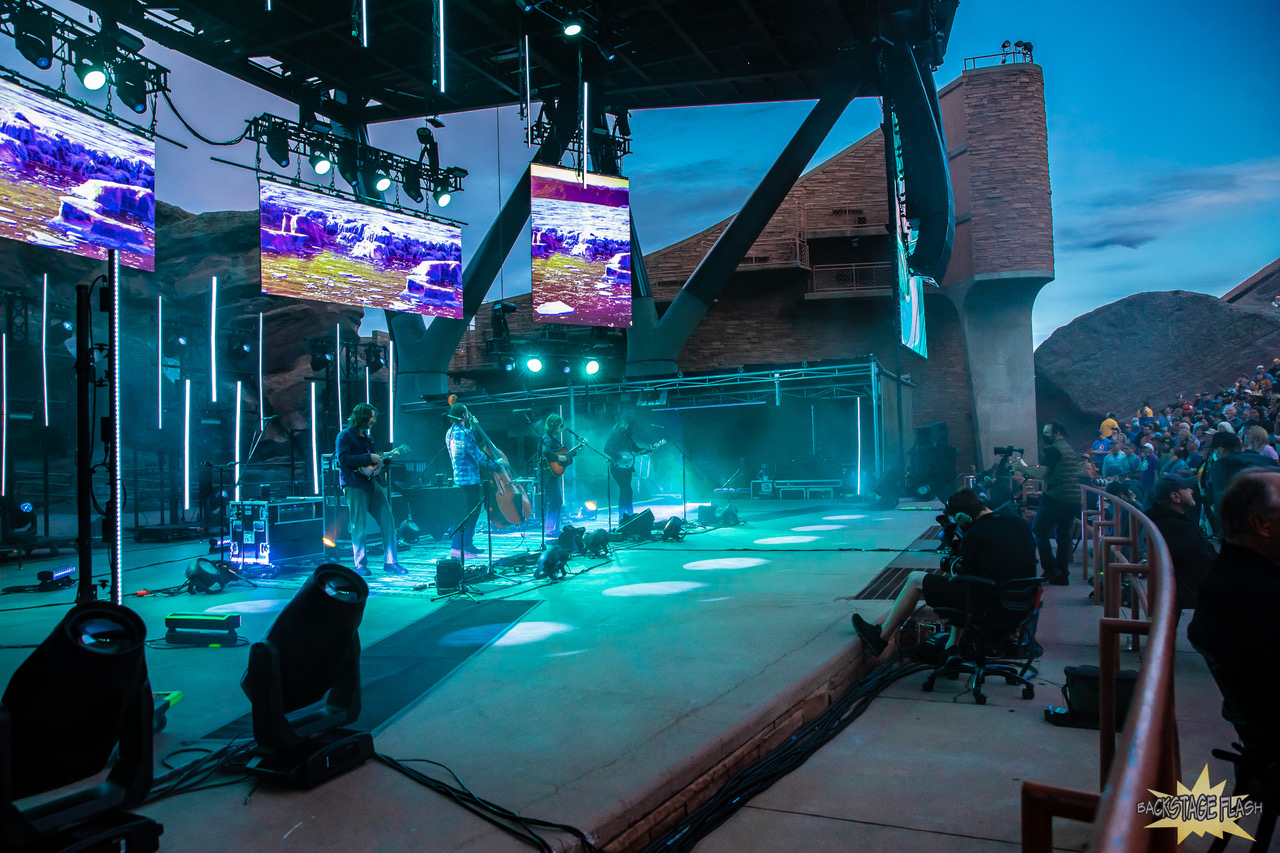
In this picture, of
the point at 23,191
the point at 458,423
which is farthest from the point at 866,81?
the point at 23,191

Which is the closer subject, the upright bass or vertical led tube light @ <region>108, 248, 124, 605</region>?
vertical led tube light @ <region>108, 248, 124, 605</region>

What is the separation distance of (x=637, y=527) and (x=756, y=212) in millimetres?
11425

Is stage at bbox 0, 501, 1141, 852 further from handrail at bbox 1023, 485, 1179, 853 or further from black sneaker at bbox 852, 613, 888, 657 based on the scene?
handrail at bbox 1023, 485, 1179, 853

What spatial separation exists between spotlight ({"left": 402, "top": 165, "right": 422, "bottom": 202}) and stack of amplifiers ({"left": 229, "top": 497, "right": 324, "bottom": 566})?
9.47m

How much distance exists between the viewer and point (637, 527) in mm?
11383

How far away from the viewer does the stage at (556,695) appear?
9.34 ft

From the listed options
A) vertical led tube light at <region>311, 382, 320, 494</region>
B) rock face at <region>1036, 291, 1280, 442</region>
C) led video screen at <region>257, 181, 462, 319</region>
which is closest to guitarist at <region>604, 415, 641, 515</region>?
vertical led tube light at <region>311, 382, 320, 494</region>

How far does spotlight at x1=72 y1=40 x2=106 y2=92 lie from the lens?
443 inches

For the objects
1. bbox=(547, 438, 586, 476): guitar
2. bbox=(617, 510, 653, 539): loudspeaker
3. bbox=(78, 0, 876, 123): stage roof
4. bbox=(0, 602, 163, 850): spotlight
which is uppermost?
bbox=(78, 0, 876, 123): stage roof

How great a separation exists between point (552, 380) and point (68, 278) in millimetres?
14960

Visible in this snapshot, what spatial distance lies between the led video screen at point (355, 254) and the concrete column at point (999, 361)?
53.6 ft

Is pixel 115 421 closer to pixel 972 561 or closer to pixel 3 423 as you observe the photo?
pixel 972 561

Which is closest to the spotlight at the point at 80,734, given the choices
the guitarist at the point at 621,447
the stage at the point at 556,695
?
the stage at the point at 556,695

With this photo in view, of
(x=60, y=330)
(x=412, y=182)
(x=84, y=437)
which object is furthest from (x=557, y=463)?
(x=60, y=330)
